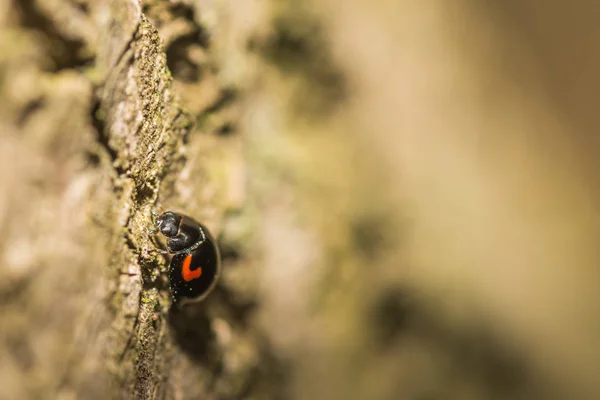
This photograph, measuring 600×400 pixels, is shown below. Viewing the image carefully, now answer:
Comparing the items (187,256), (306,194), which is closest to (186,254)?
(187,256)

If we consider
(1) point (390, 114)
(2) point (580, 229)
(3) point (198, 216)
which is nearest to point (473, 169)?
(1) point (390, 114)

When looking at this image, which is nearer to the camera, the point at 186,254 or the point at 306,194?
the point at 186,254

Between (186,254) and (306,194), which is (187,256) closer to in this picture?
(186,254)

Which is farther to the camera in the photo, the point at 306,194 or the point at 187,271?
the point at 306,194

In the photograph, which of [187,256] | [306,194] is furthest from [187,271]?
[306,194]

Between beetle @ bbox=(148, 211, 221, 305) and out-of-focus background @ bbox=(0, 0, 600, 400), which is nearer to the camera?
out-of-focus background @ bbox=(0, 0, 600, 400)

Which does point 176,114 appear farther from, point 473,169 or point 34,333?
point 473,169
